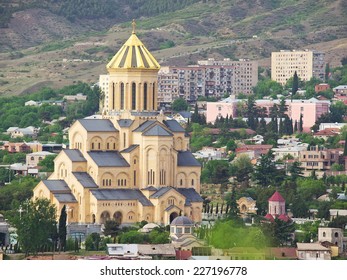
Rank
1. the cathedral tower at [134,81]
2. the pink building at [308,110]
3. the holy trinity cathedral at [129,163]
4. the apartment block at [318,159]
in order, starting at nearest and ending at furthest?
1. the holy trinity cathedral at [129,163]
2. the cathedral tower at [134,81]
3. the apartment block at [318,159]
4. the pink building at [308,110]

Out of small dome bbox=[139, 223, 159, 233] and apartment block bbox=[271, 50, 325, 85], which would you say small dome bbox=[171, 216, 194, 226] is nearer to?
small dome bbox=[139, 223, 159, 233]

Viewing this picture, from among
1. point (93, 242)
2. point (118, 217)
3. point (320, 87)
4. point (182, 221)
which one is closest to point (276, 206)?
point (118, 217)

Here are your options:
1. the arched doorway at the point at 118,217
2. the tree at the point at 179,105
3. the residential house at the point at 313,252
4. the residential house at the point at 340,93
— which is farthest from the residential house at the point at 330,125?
the residential house at the point at 313,252

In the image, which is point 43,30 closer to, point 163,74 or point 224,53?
point 224,53

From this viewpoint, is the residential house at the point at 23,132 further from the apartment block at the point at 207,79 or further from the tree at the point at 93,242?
the tree at the point at 93,242

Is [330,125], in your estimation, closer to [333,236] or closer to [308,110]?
[308,110]

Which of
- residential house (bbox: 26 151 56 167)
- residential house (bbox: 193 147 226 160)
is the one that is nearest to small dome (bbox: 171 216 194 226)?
residential house (bbox: 193 147 226 160)
